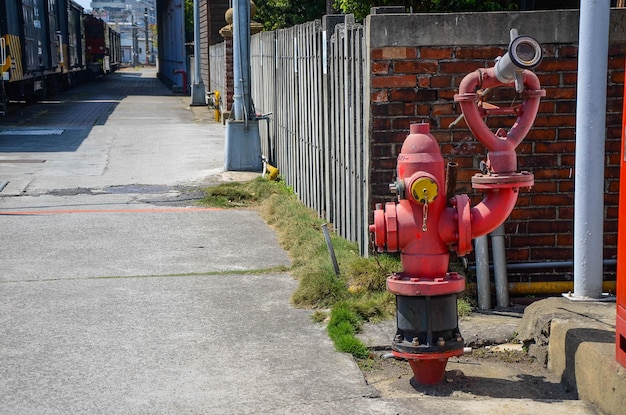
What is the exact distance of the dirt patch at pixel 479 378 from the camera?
14.0ft

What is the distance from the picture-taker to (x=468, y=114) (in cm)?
427

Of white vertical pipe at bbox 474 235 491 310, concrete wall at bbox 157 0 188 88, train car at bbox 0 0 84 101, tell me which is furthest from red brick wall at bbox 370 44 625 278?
concrete wall at bbox 157 0 188 88

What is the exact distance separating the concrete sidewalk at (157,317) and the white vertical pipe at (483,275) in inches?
20.8

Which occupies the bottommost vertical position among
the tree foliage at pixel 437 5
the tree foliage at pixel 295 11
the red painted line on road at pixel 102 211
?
the red painted line on road at pixel 102 211

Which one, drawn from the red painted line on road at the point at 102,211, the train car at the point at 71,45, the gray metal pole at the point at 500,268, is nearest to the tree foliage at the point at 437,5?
the red painted line on road at the point at 102,211

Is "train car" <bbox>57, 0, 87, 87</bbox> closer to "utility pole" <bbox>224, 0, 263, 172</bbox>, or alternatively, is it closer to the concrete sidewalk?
"utility pole" <bbox>224, 0, 263, 172</bbox>

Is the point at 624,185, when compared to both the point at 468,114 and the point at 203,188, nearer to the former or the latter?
the point at 468,114

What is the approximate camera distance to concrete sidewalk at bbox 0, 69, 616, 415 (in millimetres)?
4234

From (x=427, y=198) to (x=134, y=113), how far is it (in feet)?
70.5

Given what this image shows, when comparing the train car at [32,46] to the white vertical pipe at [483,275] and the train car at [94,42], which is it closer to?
the white vertical pipe at [483,275]

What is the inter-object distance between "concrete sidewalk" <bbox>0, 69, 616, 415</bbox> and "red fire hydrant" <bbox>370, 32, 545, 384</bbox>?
0.30m

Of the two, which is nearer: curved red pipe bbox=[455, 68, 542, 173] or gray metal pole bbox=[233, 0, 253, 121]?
curved red pipe bbox=[455, 68, 542, 173]

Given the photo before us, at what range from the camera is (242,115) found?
39.8 feet

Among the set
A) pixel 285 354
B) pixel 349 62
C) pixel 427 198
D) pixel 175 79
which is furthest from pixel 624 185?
pixel 175 79
